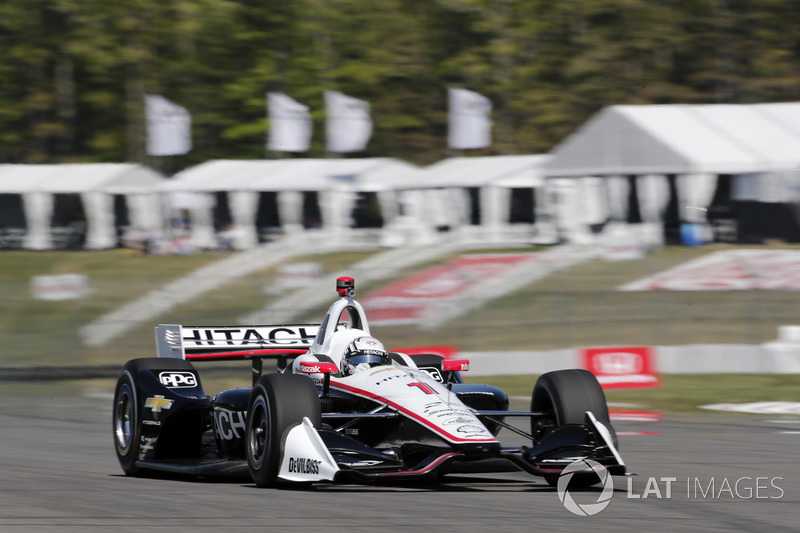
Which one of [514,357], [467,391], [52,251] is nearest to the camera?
[467,391]

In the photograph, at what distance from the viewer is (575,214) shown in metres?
33.2

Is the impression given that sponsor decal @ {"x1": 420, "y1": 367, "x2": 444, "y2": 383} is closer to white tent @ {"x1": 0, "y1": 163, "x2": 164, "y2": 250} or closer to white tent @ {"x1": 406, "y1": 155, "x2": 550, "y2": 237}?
white tent @ {"x1": 406, "y1": 155, "x2": 550, "y2": 237}

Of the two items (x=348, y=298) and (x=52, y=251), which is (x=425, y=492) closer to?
(x=348, y=298)

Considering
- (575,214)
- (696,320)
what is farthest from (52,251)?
(696,320)

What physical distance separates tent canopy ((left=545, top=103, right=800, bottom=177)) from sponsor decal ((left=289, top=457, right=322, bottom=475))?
80.4 feet

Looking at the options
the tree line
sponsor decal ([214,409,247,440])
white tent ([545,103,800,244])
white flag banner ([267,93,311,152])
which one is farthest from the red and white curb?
the tree line

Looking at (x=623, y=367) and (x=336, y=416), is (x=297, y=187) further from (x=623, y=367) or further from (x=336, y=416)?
(x=336, y=416)

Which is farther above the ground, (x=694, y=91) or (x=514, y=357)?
(x=694, y=91)

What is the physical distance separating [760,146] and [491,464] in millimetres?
25421

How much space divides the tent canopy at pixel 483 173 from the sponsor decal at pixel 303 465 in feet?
91.5

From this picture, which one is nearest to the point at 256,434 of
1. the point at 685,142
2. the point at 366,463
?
the point at 366,463

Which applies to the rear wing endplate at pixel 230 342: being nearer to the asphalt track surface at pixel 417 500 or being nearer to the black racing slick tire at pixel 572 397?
the asphalt track surface at pixel 417 500

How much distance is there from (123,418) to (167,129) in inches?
1117

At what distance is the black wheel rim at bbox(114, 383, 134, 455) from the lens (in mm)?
10281
